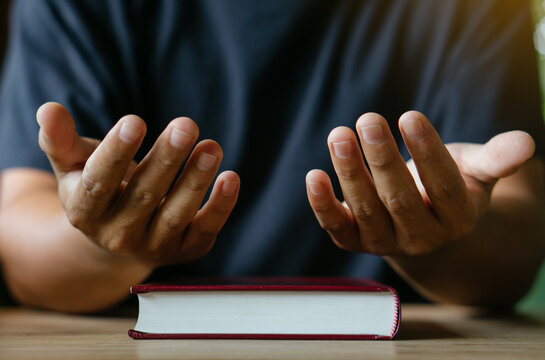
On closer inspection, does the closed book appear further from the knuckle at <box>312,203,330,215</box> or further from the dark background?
the dark background

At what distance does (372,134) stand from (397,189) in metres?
0.07

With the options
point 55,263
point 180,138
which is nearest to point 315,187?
point 180,138

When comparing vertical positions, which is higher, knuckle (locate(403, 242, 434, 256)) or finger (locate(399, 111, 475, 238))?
finger (locate(399, 111, 475, 238))

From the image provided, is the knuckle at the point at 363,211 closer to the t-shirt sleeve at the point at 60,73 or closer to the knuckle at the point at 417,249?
the knuckle at the point at 417,249

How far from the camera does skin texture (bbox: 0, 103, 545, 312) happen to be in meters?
0.40

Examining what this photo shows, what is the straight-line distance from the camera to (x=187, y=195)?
1.40 ft

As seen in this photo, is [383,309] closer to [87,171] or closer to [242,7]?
[87,171]

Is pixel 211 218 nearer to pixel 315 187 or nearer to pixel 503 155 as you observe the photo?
pixel 315 187

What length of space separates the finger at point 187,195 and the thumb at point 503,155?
0.84 ft

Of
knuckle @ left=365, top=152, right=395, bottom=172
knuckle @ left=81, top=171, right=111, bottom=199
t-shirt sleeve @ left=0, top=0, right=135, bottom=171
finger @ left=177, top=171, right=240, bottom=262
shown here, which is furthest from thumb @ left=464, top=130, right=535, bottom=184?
t-shirt sleeve @ left=0, top=0, right=135, bottom=171

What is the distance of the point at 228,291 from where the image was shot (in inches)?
15.5

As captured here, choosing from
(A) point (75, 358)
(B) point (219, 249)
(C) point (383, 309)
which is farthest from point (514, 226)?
(A) point (75, 358)

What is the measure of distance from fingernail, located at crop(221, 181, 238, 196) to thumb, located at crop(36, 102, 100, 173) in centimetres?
15

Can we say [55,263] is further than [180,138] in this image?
Yes
